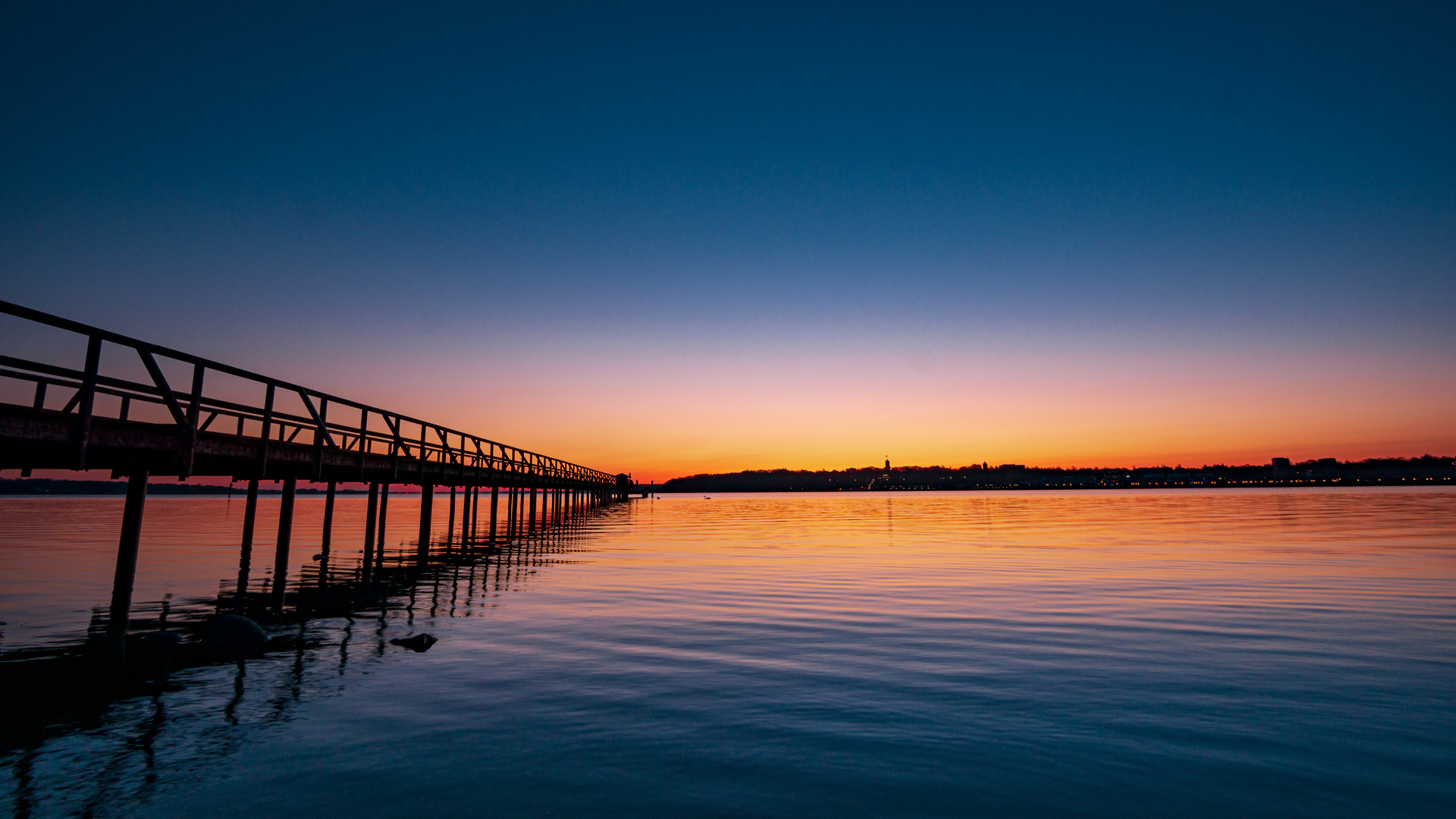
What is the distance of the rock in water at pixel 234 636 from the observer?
1055 cm

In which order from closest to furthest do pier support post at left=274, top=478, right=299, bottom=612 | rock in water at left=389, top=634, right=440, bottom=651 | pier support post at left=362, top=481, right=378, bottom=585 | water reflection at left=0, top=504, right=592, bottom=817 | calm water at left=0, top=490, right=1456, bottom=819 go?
calm water at left=0, top=490, right=1456, bottom=819 < water reflection at left=0, top=504, right=592, bottom=817 < rock in water at left=389, top=634, right=440, bottom=651 < pier support post at left=274, top=478, right=299, bottom=612 < pier support post at left=362, top=481, right=378, bottom=585

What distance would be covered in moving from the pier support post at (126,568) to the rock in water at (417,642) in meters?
3.72

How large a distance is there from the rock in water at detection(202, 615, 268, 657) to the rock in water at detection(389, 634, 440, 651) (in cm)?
179

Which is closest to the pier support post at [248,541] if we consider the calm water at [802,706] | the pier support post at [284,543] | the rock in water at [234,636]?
the pier support post at [284,543]

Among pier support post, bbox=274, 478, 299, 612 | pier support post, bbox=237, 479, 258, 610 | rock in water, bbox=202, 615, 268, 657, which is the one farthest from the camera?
pier support post, bbox=237, 479, 258, 610

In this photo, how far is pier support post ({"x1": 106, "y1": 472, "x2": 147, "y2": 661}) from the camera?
11.5 metres

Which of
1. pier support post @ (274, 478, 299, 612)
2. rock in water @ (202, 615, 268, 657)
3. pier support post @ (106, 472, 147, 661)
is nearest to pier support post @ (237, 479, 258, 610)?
pier support post @ (274, 478, 299, 612)

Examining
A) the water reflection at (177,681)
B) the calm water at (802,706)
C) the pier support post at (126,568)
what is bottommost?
the calm water at (802,706)

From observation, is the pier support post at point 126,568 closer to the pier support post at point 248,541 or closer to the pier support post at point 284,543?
the pier support post at point 284,543

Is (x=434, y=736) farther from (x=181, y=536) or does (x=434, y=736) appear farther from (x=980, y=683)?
(x=181, y=536)

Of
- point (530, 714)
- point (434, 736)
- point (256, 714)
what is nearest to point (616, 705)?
point (530, 714)

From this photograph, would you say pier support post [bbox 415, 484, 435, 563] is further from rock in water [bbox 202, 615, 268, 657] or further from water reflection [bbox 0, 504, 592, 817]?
rock in water [bbox 202, 615, 268, 657]

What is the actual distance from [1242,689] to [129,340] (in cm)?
1551

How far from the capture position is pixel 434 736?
22.4ft
